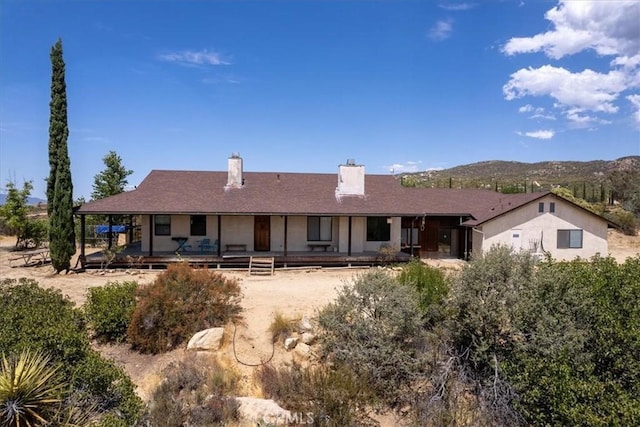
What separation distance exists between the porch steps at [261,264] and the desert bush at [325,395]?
9.34 meters

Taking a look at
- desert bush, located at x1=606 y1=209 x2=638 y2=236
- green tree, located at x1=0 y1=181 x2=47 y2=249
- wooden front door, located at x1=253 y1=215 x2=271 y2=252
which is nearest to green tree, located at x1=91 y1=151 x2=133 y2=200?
green tree, located at x1=0 y1=181 x2=47 y2=249

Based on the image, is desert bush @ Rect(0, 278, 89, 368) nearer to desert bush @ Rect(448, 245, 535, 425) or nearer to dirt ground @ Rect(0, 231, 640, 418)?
dirt ground @ Rect(0, 231, 640, 418)

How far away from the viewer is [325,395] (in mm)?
8750

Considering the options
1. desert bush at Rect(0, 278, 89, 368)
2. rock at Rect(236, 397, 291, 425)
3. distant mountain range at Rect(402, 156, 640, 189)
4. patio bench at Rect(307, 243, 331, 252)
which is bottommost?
rock at Rect(236, 397, 291, 425)

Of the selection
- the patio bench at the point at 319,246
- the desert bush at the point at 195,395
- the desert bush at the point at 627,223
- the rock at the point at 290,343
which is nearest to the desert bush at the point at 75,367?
the desert bush at the point at 195,395

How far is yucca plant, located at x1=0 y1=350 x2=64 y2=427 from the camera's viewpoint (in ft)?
23.5

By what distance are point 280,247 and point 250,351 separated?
408 inches

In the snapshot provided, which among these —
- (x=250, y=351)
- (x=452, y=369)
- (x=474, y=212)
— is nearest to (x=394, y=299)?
(x=452, y=369)

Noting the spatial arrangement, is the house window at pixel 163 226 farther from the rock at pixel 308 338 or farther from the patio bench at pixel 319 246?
the rock at pixel 308 338

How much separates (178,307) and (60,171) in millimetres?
11341

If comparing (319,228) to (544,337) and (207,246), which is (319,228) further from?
(544,337)

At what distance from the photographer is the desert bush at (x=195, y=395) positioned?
29.8ft

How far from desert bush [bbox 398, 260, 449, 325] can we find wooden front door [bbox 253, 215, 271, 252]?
10.2 metres

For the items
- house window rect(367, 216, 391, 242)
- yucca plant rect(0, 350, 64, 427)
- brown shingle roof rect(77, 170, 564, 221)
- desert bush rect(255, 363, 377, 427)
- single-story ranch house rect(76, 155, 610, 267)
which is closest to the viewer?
yucca plant rect(0, 350, 64, 427)
